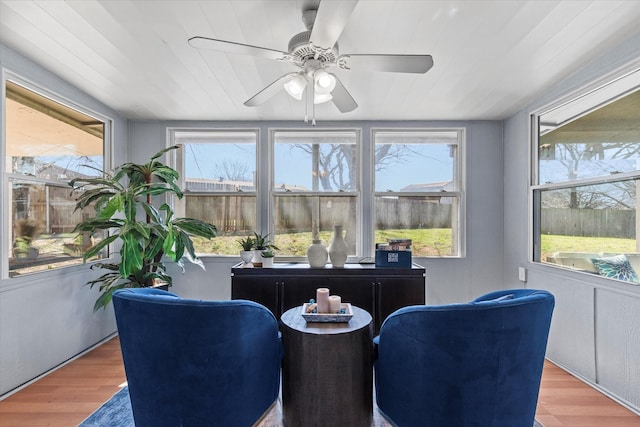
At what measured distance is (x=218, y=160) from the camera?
144 inches

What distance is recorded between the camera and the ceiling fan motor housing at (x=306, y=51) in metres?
1.60

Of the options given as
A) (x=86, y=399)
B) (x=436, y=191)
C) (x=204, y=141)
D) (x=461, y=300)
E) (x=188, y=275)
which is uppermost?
(x=204, y=141)

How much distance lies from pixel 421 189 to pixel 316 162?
4.08 ft

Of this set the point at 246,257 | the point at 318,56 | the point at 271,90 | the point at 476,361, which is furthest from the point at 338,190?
the point at 476,361

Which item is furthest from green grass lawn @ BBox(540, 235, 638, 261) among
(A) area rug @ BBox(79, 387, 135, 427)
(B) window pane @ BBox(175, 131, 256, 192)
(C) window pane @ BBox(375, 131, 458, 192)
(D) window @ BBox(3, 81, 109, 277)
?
(D) window @ BBox(3, 81, 109, 277)

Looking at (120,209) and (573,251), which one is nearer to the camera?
(120,209)

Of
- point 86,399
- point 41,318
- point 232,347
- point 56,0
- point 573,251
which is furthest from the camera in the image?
point 573,251

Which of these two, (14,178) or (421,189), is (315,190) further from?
(14,178)

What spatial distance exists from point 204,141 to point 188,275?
1555 mm

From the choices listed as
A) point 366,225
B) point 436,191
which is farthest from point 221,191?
point 436,191

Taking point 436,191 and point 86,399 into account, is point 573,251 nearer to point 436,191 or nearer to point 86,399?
point 436,191

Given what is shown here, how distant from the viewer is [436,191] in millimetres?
3574

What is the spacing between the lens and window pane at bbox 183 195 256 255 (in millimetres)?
3602

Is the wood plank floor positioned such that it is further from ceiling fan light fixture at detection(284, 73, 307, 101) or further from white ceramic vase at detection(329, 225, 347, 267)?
ceiling fan light fixture at detection(284, 73, 307, 101)
